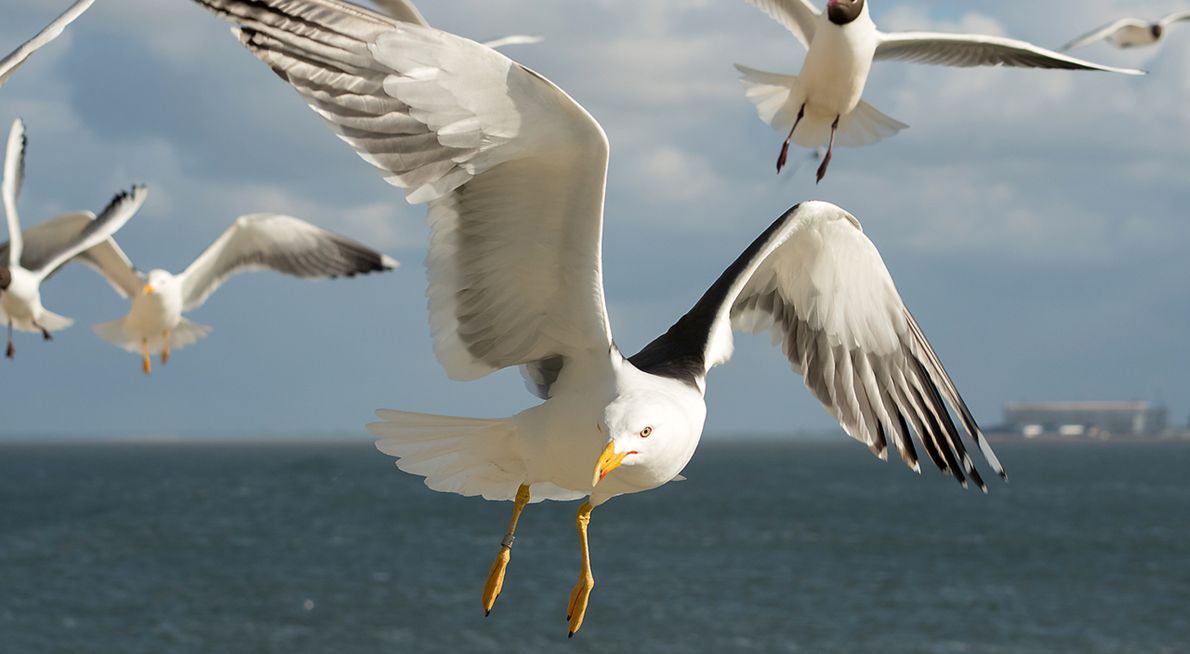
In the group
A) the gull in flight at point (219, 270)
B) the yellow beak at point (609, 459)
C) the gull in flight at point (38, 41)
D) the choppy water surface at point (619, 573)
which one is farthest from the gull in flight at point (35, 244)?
the choppy water surface at point (619, 573)

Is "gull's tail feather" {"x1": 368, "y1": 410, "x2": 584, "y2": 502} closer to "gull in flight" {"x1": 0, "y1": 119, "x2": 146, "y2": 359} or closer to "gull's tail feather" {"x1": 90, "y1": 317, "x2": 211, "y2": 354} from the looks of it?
"gull in flight" {"x1": 0, "y1": 119, "x2": 146, "y2": 359}

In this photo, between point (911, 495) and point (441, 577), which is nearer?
point (441, 577)

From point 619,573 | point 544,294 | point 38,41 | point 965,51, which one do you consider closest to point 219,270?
point 965,51

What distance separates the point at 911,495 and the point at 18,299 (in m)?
83.9

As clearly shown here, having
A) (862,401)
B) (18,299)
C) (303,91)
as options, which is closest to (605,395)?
(303,91)

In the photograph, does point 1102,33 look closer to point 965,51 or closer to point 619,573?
point 965,51

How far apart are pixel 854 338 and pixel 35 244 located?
38.2ft

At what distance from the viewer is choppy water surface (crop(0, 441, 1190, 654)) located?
1612 inches

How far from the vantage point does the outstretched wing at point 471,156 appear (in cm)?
427

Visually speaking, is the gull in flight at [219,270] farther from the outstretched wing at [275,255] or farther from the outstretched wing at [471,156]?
the outstretched wing at [471,156]

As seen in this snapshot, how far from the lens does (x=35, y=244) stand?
15.7 metres

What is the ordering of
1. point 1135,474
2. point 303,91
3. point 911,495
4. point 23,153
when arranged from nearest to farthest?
point 303,91, point 23,153, point 911,495, point 1135,474

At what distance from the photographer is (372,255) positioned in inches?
531

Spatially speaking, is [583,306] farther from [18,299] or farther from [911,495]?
[911,495]
